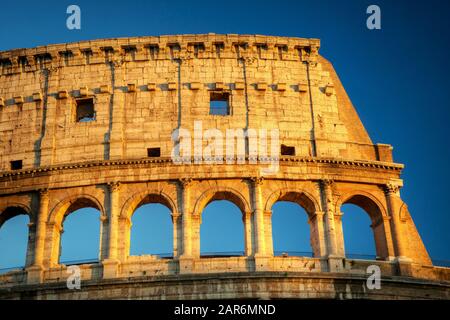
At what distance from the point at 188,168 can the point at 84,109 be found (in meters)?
5.66

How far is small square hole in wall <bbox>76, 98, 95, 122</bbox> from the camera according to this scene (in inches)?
1074

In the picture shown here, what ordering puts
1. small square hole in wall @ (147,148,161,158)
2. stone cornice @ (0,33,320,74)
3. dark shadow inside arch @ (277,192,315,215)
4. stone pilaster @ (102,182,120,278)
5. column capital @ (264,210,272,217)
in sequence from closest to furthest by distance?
stone pilaster @ (102,182,120,278)
column capital @ (264,210,272,217)
dark shadow inside arch @ (277,192,315,215)
small square hole in wall @ (147,148,161,158)
stone cornice @ (0,33,320,74)

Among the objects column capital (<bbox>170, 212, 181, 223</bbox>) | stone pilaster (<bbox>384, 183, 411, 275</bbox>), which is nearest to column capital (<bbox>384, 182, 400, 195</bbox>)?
Result: stone pilaster (<bbox>384, 183, 411, 275</bbox>)

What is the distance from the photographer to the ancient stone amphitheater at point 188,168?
23297 millimetres

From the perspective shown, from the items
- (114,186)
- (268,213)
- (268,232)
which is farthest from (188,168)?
(268,232)

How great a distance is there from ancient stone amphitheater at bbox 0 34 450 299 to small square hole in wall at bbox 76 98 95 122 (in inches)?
2.3

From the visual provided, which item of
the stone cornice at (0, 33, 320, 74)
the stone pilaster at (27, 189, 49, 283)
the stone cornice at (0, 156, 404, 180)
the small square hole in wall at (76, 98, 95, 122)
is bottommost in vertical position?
the stone pilaster at (27, 189, 49, 283)

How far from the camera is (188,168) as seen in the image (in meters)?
25.0

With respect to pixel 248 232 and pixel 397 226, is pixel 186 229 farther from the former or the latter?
pixel 397 226

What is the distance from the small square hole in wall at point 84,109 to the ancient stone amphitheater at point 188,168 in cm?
6

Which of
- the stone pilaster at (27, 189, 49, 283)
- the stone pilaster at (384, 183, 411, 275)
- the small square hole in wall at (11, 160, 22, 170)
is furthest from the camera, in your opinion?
the small square hole in wall at (11, 160, 22, 170)

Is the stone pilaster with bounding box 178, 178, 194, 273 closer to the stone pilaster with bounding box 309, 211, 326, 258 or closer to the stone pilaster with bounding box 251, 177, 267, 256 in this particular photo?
the stone pilaster with bounding box 251, 177, 267, 256

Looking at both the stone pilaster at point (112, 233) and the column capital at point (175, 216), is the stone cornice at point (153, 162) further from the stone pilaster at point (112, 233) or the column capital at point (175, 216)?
the column capital at point (175, 216)
